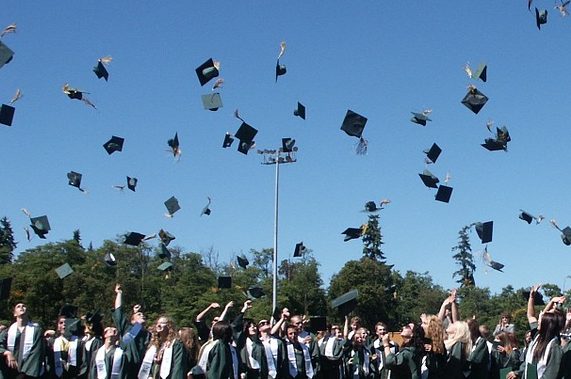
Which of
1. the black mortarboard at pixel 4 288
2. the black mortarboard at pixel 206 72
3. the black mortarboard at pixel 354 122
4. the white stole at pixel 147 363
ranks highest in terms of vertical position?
the black mortarboard at pixel 206 72

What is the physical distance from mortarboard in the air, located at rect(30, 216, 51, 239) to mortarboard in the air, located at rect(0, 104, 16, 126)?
198 cm

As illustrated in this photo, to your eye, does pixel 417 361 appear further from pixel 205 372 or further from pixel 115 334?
pixel 115 334

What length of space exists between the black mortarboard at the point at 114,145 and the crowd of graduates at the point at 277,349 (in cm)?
334

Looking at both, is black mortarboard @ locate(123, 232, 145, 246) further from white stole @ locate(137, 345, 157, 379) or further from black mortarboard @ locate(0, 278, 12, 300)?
white stole @ locate(137, 345, 157, 379)

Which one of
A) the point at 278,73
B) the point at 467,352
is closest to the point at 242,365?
the point at 467,352

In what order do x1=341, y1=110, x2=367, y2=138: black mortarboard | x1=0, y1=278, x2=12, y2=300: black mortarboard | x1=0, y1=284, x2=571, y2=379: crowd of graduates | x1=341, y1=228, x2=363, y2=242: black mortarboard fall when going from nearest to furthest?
x1=0, y1=284, x2=571, y2=379: crowd of graduates → x1=0, y1=278, x2=12, y2=300: black mortarboard → x1=341, y1=110, x2=367, y2=138: black mortarboard → x1=341, y1=228, x2=363, y2=242: black mortarboard

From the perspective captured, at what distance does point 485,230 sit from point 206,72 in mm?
5665

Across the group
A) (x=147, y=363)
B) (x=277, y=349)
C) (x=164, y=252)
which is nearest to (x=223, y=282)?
(x=164, y=252)

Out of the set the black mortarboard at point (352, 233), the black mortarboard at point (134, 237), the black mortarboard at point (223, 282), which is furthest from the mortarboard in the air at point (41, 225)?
the black mortarboard at point (352, 233)

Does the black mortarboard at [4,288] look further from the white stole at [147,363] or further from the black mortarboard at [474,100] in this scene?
the black mortarboard at [474,100]

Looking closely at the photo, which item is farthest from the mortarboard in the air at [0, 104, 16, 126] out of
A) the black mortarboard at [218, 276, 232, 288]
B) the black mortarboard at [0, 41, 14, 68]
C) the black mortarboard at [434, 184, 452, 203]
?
the black mortarboard at [434, 184, 452, 203]

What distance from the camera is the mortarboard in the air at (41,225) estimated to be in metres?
14.5

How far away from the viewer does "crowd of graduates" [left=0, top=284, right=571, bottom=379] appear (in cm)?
778

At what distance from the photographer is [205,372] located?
8641mm
